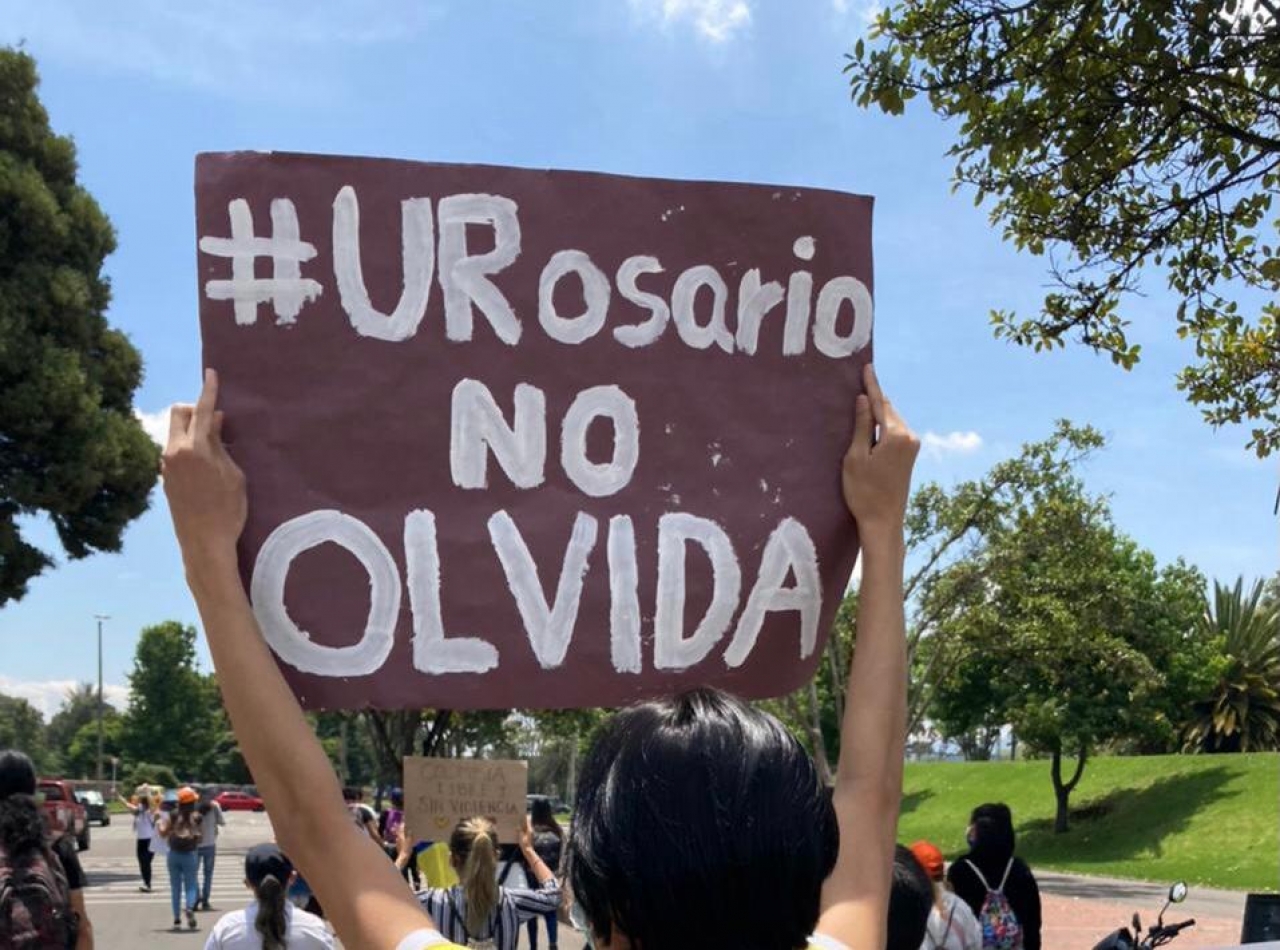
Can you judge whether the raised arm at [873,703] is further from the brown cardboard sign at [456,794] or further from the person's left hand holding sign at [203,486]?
the brown cardboard sign at [456,794]

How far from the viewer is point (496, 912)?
20.1 feet

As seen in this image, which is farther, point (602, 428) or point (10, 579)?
point (10, 579)

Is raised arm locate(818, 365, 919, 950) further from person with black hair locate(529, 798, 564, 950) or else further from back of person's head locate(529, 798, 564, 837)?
back of person's head locate(529, 798, 564, 837)

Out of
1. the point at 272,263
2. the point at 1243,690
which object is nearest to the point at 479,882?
the point at 272,263

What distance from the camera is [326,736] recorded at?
86000mm

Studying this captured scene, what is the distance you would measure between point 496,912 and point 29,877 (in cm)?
225

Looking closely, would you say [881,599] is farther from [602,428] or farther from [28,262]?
[28,262]

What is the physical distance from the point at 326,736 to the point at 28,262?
68498 mm

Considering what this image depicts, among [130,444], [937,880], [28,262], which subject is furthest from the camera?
[130,444]

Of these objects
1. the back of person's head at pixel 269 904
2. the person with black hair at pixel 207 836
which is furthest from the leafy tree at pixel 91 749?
the back of person's head at pixel 269 904

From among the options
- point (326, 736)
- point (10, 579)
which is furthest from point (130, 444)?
point (326, 736)

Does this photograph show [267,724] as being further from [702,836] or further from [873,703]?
[873,703]

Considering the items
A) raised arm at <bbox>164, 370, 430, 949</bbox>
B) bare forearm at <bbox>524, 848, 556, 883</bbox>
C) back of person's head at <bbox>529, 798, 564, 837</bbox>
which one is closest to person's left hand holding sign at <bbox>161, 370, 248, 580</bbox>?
raised arm at <bbox>164, 370, 430, 949</bbox>

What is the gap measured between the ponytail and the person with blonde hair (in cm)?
74
